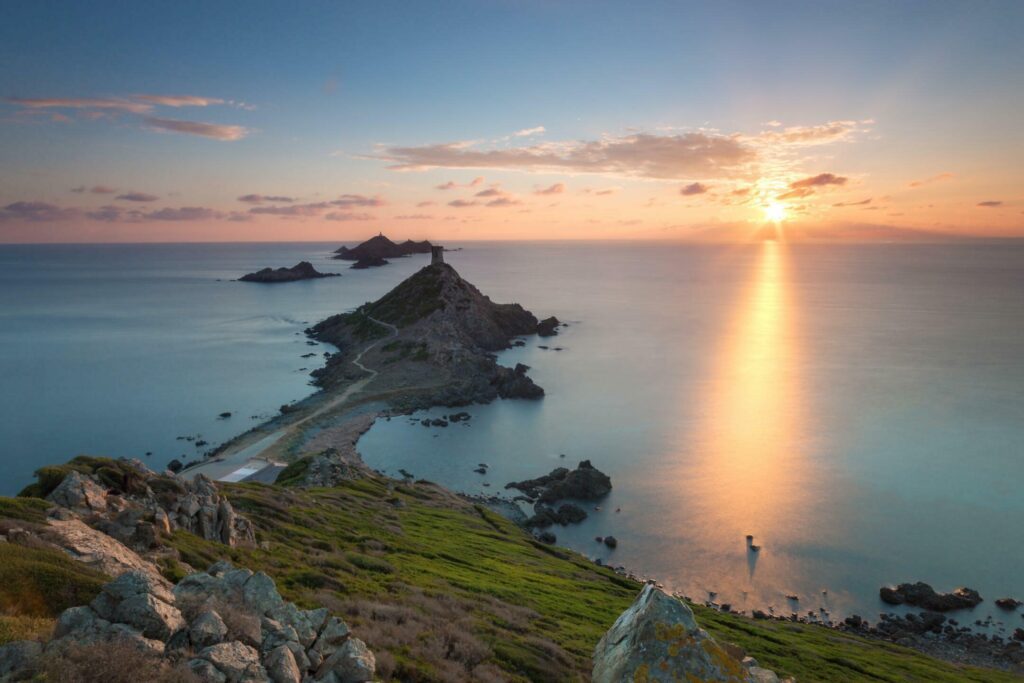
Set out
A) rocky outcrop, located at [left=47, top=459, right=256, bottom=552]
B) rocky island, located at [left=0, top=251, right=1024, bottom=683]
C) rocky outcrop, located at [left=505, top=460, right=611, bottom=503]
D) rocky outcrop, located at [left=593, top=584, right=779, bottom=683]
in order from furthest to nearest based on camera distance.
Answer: rocky outcrop, located at [left=505, top=460, right=611, bottom=503]
rocky outcrop, located at [left=47, top=459, right=256, bottom=552]
rocky outcrop, located at [left=593, top=584, right=779, bottom=683]
rocky island, located at [left=0, top=251, right=1024, bottom=683]


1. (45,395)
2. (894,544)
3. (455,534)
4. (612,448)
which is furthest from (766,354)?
(45,395)

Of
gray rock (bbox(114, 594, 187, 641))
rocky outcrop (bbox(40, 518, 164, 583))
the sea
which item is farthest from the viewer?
the sea

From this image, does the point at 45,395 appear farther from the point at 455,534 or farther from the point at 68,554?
the point at 68,554

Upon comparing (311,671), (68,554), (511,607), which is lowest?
(511,607)

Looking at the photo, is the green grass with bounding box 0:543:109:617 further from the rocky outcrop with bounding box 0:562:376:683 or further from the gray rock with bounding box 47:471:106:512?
the gray rock with bounding box 47:471:106:512

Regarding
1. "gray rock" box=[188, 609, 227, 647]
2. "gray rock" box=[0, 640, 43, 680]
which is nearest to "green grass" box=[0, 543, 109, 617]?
"gray rock" box=[0, 640, 43, 680]

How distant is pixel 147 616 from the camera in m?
12.8

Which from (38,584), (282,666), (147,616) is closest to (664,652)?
(282,666)

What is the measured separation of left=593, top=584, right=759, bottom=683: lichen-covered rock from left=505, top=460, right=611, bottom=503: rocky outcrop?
2237 inches

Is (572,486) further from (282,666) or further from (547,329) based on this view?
(547,329)

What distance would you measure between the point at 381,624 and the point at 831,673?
31504 millimetres

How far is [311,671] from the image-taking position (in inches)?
588

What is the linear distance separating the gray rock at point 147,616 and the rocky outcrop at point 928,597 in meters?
65.1

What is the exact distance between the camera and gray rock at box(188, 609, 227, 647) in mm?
13125
